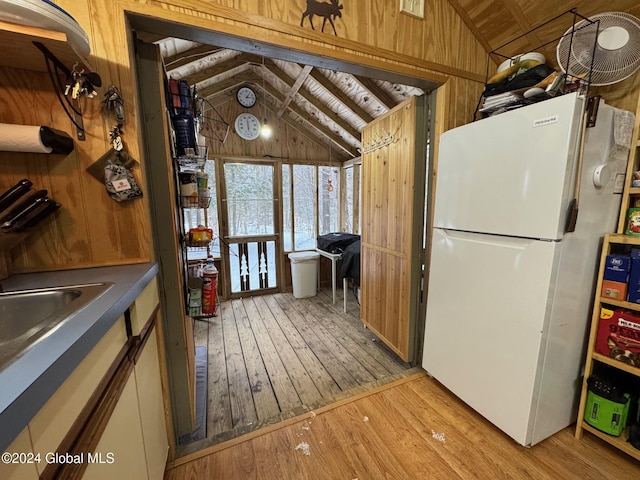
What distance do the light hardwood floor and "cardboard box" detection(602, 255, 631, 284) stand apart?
835 millimetres

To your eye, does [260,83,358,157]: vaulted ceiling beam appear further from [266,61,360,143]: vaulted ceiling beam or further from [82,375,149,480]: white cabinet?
[82,375,149,480]: white cabinet

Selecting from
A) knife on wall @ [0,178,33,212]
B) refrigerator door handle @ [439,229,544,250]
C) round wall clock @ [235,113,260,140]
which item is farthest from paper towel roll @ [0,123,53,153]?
round wall clock @ [235,113,260,140]

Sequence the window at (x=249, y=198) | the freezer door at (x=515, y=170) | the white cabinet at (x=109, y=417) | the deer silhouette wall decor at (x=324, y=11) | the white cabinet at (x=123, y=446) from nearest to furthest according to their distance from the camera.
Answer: the white cabinet at (x=109, y=417)
the white cabinet at (x=123, y=446)
the freezer door at (x=515, y=170)
the deer silhouette wall decor at (x=324, y=11)
the window at (x=249, y=198)

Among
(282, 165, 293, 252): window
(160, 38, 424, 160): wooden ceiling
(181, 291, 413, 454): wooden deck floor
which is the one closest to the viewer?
(181, 291, 413, 454): wooden deck floor

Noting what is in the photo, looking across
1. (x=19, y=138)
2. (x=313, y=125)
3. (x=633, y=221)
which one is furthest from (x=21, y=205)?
(x=313, y=125)

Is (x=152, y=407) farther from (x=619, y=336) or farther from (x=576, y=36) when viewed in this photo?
(x=576, y=36)

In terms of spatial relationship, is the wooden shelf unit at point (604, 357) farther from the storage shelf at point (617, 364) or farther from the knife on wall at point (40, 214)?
the knife on wall at point (40, 214)

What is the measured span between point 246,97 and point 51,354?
12.1 ft

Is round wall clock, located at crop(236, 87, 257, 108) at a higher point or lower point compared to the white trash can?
higher

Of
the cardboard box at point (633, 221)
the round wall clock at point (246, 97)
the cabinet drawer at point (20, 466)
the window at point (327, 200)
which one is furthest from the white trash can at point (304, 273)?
the cabinet drawer at point (20, 466)

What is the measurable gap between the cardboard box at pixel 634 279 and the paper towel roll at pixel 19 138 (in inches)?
94.8

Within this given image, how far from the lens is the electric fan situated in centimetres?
122

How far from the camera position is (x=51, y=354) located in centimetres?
48

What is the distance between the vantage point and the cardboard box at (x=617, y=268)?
1233 mm
